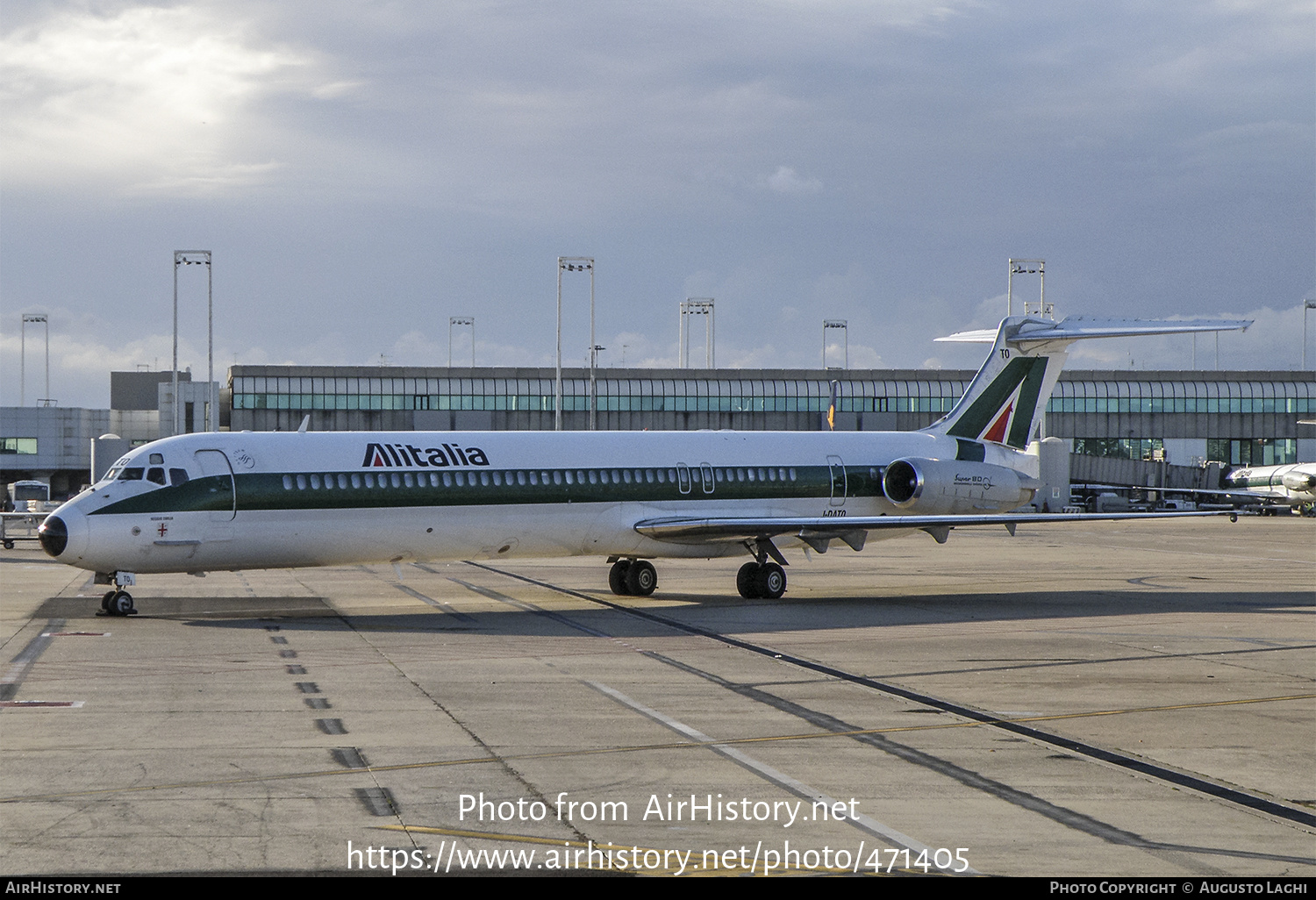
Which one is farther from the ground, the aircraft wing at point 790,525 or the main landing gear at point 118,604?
the aircraft wing at point 790,525

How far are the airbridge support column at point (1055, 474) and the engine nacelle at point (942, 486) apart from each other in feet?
165

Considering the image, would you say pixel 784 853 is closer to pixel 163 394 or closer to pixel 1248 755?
pixel 1248 755

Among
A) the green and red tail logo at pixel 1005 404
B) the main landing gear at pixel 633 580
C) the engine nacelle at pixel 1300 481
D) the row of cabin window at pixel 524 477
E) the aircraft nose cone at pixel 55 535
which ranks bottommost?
the main landing gear at pixel 633 580

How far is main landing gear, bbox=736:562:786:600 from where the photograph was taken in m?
30.2

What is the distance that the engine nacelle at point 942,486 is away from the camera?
33.2m

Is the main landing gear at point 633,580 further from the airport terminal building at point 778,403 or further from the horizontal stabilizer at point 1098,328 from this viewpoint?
the airport terminal building at point 778,403

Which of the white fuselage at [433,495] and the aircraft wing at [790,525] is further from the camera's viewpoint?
the aircraft wing at [790,525]

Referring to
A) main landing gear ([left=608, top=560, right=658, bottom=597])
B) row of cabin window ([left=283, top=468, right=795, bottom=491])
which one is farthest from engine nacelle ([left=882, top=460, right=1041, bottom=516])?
main landing gear ([left=608, top=560, right=658, bottom=597])

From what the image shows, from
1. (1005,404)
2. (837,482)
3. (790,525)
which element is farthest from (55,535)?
(1005,404)

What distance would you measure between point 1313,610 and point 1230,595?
3.41 meters

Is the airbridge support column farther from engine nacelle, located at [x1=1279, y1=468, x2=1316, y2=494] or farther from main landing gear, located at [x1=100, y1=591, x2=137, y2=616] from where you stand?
main landing gear, located at [x1=100, y1=591, x2=137, y2=616]

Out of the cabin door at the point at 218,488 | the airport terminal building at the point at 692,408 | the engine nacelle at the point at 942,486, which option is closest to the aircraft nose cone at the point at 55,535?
the cabin door at the point at 218,488

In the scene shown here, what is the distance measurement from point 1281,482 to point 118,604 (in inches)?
3321

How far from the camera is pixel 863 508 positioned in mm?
33500
